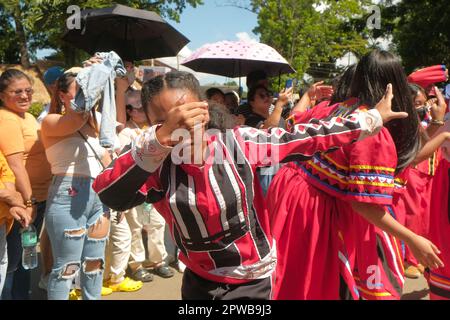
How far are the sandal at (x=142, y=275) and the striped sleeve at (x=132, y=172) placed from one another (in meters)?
2.87

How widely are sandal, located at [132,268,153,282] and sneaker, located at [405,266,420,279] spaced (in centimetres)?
256

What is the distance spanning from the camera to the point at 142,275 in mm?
4133

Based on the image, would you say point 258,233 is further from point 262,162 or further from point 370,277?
point 370,277

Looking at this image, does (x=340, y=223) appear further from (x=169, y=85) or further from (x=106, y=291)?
(x=106, y=291)

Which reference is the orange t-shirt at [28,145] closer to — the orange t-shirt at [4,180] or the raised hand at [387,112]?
the orange t-shirt at [4,180]

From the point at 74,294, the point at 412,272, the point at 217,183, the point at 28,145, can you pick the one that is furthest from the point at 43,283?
the point at 412,272

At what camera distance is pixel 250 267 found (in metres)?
1.63

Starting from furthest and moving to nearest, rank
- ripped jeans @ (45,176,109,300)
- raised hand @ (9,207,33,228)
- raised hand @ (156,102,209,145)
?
ripped jeans @ (45,176,109,300) → raised hand @ (9,207,33,228) → raised hand @ (156,102,209,145)

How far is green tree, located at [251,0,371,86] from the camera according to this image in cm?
2077

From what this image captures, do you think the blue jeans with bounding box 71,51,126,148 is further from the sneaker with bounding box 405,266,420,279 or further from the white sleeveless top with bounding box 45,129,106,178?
the sneaker with bounding box 405,266,420,279

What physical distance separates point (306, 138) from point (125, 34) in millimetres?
3218

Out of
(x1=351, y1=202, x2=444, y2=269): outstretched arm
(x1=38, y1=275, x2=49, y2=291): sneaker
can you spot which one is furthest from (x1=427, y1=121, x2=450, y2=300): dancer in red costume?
(x1=38, y1=275, x2=49, y2=291): sneaker

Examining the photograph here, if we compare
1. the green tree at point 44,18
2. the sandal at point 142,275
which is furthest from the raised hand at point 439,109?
the green tree at point 44,18

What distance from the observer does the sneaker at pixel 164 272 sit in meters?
4.25
